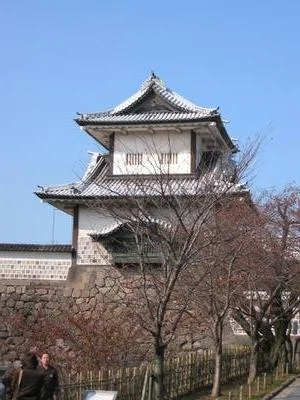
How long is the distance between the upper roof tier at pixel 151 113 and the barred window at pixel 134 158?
1.33 metres

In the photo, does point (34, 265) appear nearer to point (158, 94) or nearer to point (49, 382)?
point (158, 94)

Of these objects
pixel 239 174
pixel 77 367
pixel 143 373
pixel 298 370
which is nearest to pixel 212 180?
pixel 239 174

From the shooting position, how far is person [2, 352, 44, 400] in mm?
10336

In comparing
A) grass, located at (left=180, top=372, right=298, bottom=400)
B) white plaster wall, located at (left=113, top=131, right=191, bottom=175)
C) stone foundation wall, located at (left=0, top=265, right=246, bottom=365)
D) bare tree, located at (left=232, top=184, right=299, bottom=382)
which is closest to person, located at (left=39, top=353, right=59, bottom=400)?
grass, located at (left=180, top=372, right=298, bottom=400)

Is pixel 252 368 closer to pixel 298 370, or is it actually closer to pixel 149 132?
pixel 298 370

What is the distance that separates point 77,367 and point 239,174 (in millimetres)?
7189

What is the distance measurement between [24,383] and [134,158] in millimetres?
20470

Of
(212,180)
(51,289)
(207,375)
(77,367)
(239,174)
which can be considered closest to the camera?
(239,174)

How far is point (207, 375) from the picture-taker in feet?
68.1

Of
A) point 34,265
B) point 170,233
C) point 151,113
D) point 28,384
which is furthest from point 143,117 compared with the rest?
point 28,384

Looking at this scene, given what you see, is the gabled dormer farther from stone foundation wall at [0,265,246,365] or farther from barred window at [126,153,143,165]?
stone foundation wall at [0,265,246,365]

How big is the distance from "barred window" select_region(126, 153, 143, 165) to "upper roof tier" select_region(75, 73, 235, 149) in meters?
1.33

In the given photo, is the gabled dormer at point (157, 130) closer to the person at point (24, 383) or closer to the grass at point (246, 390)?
the grass at point (246, 390)

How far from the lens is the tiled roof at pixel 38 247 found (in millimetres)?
29312
